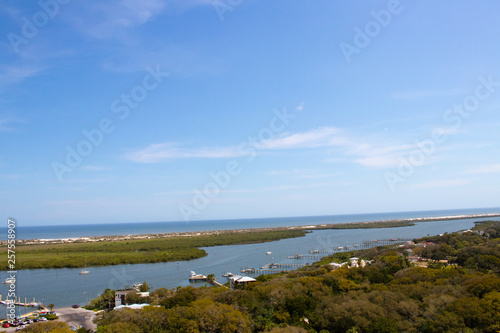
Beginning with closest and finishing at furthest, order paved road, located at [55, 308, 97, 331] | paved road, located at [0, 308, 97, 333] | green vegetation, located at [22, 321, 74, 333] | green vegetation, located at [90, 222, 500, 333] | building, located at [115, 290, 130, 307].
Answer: green vegetation, located at [22, 321, 74, 333] < green vegetation, located at [90, 222, 500, 333] < paved road, located at [0, 308, 97, 333] < paved road, located at [55, 308, 97, 331] < building, located at [115, 290, 130, 307]

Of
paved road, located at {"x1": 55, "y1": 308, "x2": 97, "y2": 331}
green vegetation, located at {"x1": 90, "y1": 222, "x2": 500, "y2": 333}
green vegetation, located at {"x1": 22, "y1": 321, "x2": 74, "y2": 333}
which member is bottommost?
paved road, located at {"x1": 55, "y1": 308, "x2": 97, "y2": 331}

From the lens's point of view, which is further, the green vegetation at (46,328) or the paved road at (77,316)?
the paved road at (77,316)

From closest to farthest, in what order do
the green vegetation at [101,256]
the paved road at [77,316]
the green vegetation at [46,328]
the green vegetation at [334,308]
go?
the green vegetation at [46,328], the green vegetation at [334,308], the paved road at [77,316], the green vegetation at [101,256]

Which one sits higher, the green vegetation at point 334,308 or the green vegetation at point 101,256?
the green vegetation at point 334,308

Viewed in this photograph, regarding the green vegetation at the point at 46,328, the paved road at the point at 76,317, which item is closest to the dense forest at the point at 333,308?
the green vegetation at the point at 46,328

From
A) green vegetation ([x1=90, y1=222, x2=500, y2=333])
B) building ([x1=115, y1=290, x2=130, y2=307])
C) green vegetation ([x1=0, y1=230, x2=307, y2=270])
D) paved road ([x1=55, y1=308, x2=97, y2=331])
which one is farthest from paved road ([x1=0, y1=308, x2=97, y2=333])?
green vegetation ([x1=0, y1=230, x2=307, y2=270])

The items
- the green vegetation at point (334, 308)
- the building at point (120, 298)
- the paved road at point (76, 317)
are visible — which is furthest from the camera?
the building at point (120, 298)

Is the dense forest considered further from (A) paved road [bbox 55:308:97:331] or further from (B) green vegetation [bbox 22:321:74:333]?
(A) paved road [bbox 55:308:97:331]

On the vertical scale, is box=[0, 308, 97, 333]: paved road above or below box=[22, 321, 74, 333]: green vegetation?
below

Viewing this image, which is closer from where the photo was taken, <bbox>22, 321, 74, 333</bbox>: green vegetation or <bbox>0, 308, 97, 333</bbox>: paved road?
<bbox>22, 321, 74, 333</bbox>: green vegetation

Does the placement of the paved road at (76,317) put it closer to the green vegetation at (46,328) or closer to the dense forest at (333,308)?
the dense forest at (333,308)

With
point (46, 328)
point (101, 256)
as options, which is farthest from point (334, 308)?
point (101, 256)

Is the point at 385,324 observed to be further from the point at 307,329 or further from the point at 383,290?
the point at 383,290
